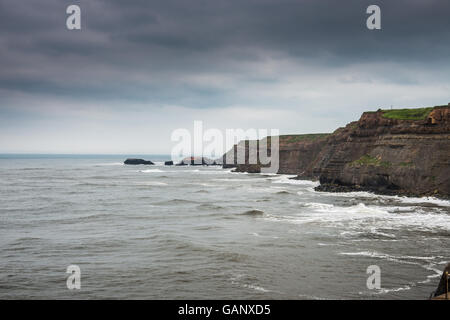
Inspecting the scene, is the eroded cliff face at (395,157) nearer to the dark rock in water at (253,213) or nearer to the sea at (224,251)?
the sea at (224,251)

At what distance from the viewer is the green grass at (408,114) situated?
2416 inches

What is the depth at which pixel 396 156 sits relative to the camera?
5547 cm

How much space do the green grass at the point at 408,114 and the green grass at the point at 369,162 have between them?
328 inches

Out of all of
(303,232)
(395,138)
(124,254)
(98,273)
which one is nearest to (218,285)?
(98,273)

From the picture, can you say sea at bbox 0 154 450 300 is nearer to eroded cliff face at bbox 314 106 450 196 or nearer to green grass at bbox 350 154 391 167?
eroded cliff face at bbox 314 106 450 196

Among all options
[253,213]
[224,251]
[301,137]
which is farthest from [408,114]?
[301,137]

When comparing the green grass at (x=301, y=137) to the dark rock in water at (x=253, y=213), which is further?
the green grass at (x=301, y=137)

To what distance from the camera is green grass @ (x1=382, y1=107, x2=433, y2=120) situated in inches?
2416

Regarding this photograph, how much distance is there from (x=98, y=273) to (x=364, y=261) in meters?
14.0
